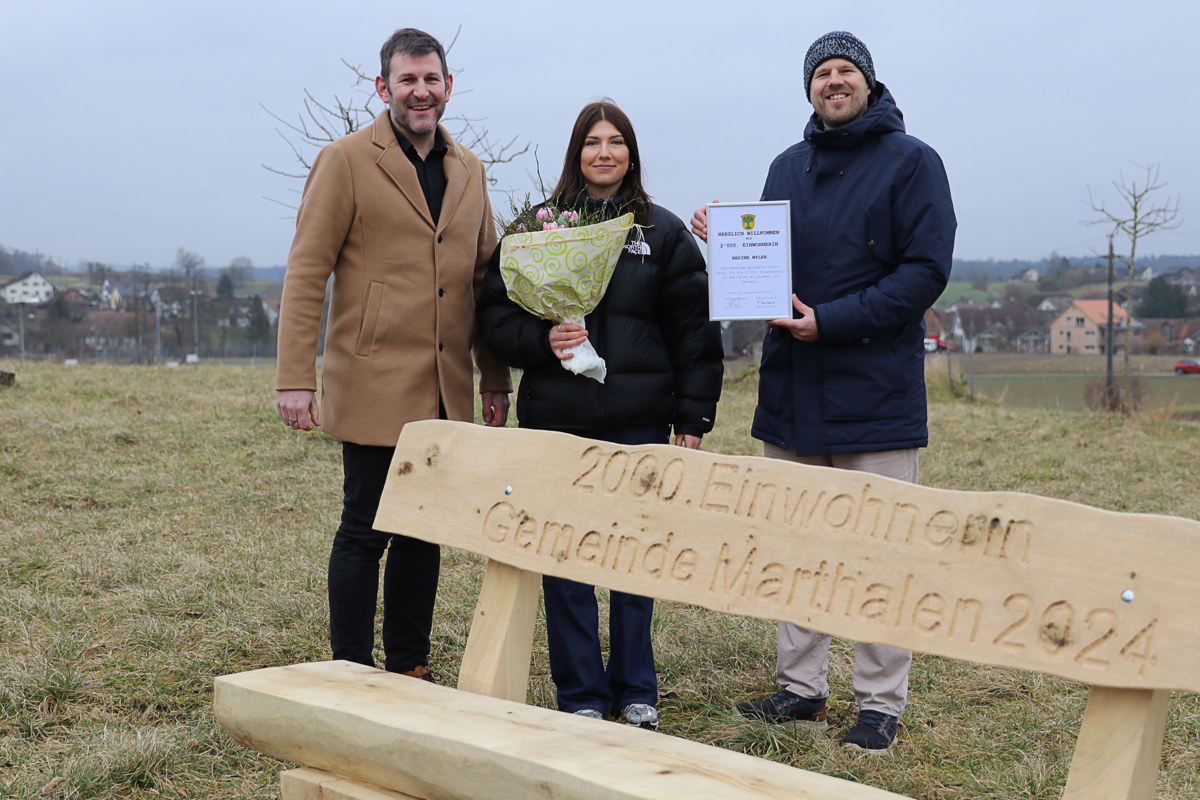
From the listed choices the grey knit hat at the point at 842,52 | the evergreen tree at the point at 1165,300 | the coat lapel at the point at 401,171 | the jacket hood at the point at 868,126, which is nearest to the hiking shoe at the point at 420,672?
the coat lapel at the point at 401,171

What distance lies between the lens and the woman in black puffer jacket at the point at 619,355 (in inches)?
124

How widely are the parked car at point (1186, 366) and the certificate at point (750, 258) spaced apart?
41.8m

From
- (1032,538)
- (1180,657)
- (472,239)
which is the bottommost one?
(1180,657)

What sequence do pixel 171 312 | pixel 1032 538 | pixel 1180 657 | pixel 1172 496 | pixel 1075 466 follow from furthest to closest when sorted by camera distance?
pixel 171 312
pixel 1075 466
pixel 1172 496
pixel 1032 538
pixel 1180 657

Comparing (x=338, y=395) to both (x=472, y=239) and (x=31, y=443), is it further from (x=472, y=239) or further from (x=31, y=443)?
(x=31, y=443)

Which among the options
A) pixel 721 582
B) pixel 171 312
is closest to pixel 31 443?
pixel 721 582

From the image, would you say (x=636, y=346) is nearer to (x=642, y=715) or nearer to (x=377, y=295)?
(x=377, y=295)

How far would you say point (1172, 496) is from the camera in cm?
746

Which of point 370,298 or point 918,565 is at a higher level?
point 370,298

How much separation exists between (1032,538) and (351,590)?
225cm

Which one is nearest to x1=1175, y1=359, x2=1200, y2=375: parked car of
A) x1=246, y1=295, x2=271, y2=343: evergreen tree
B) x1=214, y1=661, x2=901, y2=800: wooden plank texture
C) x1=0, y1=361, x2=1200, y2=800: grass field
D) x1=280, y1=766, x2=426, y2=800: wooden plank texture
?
x1=0, y1=361, x2=1200, y2=800: grass field

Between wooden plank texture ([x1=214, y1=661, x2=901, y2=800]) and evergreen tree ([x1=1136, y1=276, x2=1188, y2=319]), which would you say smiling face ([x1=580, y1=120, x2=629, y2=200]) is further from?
evergreen tree ([x1=1136, y1=276, x2=1188, y2=319])

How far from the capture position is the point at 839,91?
3059 mm

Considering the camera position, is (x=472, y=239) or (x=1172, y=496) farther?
(x=1172, y=496)
